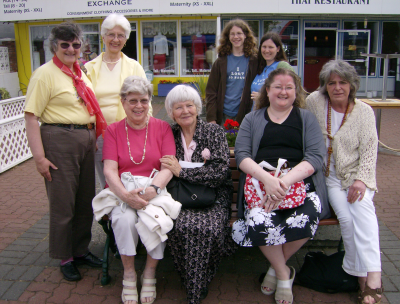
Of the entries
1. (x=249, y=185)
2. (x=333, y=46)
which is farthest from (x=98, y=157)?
(x=333, y=46)

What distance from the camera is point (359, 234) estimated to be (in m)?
2.93

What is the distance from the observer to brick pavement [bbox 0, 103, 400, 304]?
3.00 metres

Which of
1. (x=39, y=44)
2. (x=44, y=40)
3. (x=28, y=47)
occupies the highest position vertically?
(x=44, y=40)

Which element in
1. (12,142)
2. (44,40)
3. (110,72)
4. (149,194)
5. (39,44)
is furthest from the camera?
(39,44)

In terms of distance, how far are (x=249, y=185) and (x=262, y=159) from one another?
0.85 ft

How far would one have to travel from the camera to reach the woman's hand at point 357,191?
3035 mm

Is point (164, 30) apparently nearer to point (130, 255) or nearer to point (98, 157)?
point (98, 157)

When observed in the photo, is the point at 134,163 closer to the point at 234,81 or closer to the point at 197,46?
the point at 234,81

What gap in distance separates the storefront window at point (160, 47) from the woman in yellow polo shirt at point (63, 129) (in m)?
12.3

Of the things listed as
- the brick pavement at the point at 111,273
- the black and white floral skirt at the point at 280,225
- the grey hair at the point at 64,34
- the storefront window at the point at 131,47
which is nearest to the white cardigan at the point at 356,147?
the black and white floral skirt at the point at 280,225

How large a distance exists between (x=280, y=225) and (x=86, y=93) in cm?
188

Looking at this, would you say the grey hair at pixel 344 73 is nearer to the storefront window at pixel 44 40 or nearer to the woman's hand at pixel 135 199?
the woman's hand at pixel 135 199

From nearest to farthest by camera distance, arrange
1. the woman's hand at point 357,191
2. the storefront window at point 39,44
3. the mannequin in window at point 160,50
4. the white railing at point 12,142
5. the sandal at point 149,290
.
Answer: the sandal at point 149,290
the woman's hand at point 357,191
the white railing at point 12,142
the mannequin in window at point 160,50
the storefront window at point 39,44

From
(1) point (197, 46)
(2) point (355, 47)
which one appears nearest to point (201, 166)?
(1) point (197, 46)
